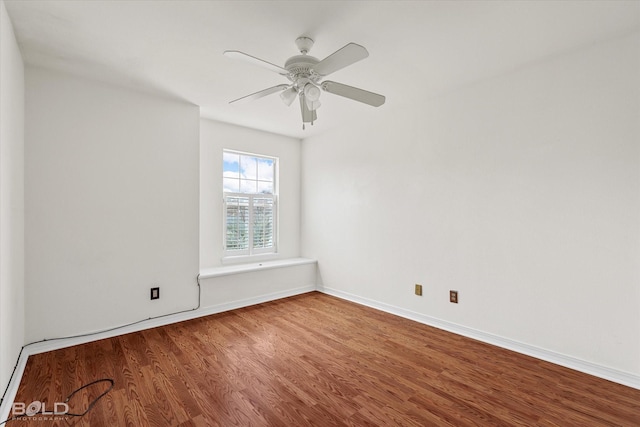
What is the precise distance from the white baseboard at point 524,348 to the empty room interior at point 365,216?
2 centimetres

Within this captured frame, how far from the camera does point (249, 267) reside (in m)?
3.88

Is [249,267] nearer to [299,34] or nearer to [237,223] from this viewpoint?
[237,223]

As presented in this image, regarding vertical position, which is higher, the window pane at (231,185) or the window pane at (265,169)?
the window pane at (265,169)

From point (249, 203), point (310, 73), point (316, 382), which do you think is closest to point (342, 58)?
point (310, 73)

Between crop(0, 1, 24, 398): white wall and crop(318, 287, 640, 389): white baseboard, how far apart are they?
10.5ft

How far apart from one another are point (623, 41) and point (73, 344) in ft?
15.7

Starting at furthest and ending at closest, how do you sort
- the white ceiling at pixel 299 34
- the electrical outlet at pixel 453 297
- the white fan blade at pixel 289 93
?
1. the electrical outlet at pixel 453 297
2. the white fan blade at pixel 289 93
3. the white ceiling at pixel 299 34

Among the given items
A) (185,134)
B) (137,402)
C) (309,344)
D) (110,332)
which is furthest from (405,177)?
(110,332)

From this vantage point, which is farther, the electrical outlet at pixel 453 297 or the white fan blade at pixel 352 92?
the electrical outlet at pixel 453 297

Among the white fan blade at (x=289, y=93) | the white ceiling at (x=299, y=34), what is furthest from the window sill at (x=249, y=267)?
the white fan blade at (x=289, y=93)

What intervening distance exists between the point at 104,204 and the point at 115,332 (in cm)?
119

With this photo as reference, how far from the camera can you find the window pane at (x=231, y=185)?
4.11m

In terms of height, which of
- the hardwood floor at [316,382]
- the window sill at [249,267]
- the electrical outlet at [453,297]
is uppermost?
the window sill at [249,267]

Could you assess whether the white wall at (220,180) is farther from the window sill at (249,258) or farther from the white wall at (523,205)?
the white wall at (523,205)
